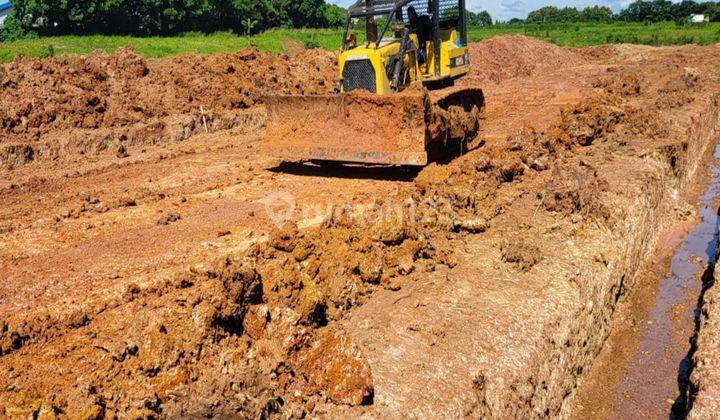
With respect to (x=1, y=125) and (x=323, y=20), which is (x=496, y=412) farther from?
(x=323, y=20)

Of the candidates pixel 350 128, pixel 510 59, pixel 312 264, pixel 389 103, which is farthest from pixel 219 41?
pixel 312 264

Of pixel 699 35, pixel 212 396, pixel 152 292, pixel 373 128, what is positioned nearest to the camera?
pixel 212 396

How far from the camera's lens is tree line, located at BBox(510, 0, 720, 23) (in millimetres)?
67431

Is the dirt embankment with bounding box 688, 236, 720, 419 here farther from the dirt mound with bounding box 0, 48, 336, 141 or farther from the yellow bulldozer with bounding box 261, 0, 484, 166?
the dirt mound with bounding box 0, 48, 336, 141

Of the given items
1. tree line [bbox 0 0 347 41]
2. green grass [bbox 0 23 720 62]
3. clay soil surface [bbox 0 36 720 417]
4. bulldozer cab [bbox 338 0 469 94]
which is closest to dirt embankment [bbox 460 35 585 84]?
green grass [bbox 0 23 720 62]

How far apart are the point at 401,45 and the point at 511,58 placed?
2234 centimetres

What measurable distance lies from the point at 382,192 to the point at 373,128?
1130mm

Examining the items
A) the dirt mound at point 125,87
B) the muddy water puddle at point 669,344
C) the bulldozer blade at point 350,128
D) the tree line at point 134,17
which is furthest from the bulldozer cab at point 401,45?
the tree line at point 134,17

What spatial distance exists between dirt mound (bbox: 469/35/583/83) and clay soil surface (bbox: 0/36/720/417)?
15.1 metres

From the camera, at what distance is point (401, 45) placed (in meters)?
10.8

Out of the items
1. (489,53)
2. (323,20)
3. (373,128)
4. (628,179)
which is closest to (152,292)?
(373,128)

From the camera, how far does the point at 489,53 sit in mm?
30766

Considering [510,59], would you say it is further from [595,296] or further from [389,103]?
[595,296]

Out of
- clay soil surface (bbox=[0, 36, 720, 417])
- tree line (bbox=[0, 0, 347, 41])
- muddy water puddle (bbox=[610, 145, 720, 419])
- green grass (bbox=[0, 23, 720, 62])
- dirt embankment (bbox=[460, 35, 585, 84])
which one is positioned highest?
tree line (bbox=[0, 0, 347, 41])
